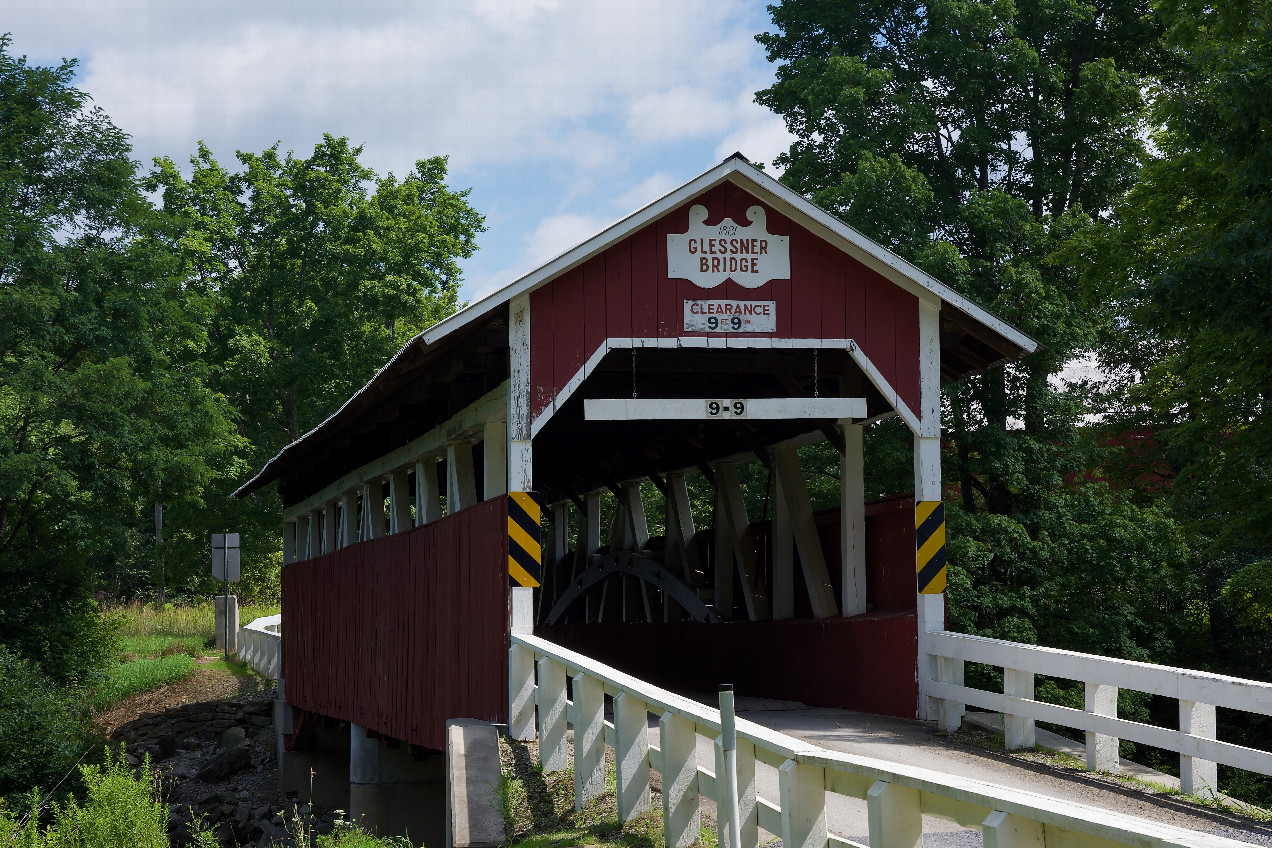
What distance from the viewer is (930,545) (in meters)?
11.0

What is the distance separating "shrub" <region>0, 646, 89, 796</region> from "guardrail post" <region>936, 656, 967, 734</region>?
40.0 feet

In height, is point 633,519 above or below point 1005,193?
below

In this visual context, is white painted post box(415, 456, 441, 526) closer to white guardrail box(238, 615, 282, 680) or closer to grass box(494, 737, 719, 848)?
grass box(494, 737, 719, 848)

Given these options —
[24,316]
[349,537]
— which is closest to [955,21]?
[349,537]

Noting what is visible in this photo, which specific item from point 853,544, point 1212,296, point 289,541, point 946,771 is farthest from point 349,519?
point 946,771

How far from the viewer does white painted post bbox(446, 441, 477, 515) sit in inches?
476

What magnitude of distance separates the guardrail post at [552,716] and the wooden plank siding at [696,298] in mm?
2477

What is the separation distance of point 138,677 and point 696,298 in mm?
19312

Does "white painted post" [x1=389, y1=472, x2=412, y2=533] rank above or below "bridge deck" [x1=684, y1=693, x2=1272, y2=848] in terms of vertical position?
above

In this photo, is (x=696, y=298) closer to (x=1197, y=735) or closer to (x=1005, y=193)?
(x=1197, y=735)

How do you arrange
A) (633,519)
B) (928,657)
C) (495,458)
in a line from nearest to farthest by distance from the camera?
(928,657)
(495,458)
(633,519)

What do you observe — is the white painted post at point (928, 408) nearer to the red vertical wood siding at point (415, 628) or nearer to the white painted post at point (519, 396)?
the white painted post at point (519, 396)

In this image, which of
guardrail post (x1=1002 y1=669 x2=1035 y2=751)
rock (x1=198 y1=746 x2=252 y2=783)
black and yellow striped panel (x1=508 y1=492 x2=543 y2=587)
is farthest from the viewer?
rock (x1=198 y1=746 x2=252 y2=783)

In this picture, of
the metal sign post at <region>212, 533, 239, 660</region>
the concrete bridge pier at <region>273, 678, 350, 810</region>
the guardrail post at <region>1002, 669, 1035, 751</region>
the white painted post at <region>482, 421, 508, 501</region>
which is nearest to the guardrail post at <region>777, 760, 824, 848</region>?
the guardrail post at <region>1002, 669, 1035, 751</region>
